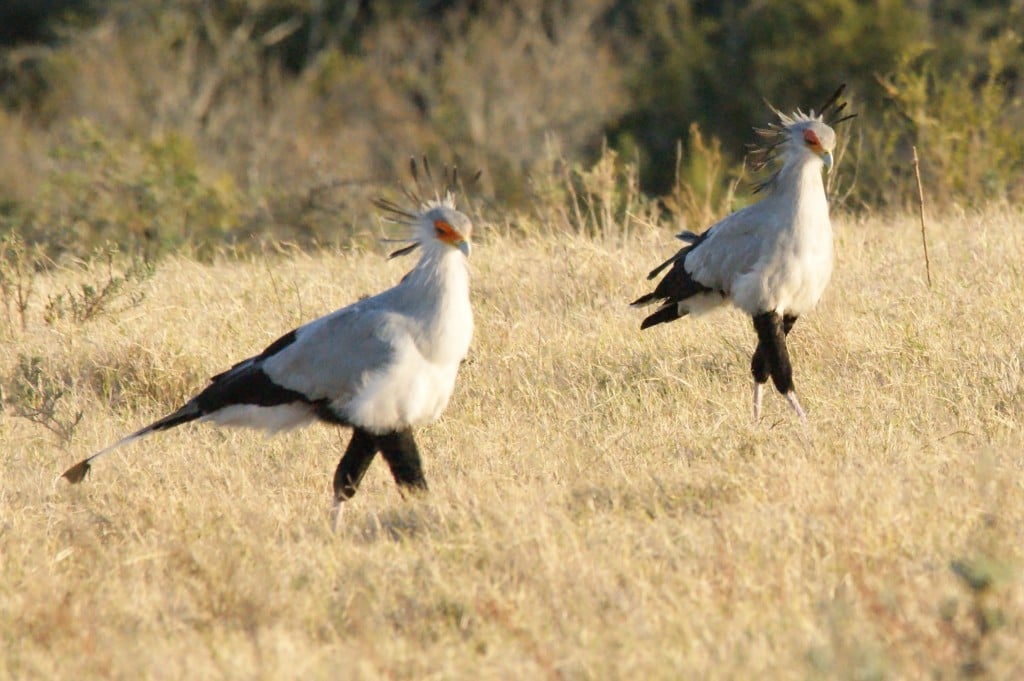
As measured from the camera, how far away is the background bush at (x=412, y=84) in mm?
14195

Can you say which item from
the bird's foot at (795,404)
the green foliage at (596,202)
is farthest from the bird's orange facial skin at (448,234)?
the green foliage at (596,202)

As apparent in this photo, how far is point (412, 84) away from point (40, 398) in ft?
57.5

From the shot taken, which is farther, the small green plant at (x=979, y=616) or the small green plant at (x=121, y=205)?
the small green plant at (x=121, y=205)

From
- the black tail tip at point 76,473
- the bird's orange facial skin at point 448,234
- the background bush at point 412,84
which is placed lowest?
the background bush at point 412,84

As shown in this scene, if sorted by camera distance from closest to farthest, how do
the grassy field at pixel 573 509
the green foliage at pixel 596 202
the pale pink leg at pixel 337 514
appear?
the grassy field at pixel 573 509 → the pale pink leg at pixel 337 514 → the green foliage at pixel 596 202

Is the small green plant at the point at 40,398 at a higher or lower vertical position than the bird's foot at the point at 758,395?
lower

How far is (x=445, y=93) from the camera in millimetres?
22641

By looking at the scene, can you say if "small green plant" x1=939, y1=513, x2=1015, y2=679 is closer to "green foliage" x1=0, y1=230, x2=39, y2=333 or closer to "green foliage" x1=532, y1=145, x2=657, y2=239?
"green foliage" x1=532, y1=145, x2=657, y2=239

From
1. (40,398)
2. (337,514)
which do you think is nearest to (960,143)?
(40,398)

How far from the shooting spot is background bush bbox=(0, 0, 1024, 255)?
14195mm

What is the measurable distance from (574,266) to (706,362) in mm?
1485

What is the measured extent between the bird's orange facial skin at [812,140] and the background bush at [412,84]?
5.47 metres

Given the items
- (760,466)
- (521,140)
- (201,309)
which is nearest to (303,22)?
(521,140)

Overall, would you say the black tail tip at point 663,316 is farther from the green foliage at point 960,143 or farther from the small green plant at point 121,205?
the small green plant at point 121,205
